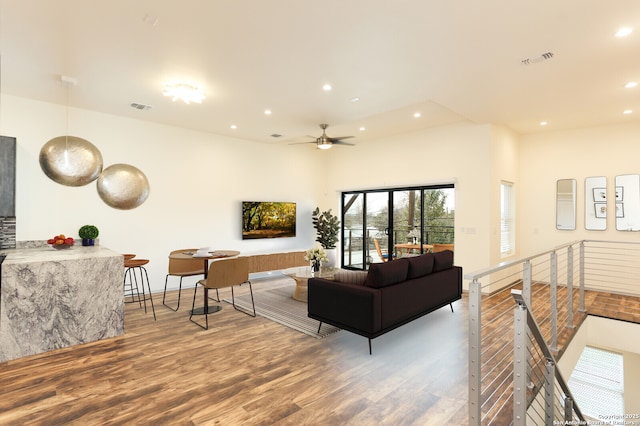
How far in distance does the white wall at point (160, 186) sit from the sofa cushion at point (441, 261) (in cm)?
427

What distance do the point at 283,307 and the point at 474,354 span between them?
3.62 m

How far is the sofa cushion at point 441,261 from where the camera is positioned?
175 inches

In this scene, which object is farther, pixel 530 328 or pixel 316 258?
pixel 316 258

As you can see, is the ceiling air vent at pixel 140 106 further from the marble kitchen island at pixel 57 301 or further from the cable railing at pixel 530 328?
the cable railing at pixel 530 328

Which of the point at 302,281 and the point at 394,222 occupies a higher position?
the point at 394,222

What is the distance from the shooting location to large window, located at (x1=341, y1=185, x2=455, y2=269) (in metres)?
6.90

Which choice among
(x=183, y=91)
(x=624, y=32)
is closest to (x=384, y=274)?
(x=624, y=32)

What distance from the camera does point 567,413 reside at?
2.53 meters

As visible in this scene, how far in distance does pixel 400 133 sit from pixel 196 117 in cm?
420

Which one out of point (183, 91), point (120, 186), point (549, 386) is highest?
point (183, 91)

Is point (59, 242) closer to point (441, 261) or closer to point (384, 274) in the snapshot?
point (384, 274)

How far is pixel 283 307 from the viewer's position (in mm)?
5121

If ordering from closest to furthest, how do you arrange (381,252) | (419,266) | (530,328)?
(530,328) → (419,266) → (381,252)

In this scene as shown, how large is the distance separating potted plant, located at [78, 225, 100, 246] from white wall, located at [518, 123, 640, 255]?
7.85 m
